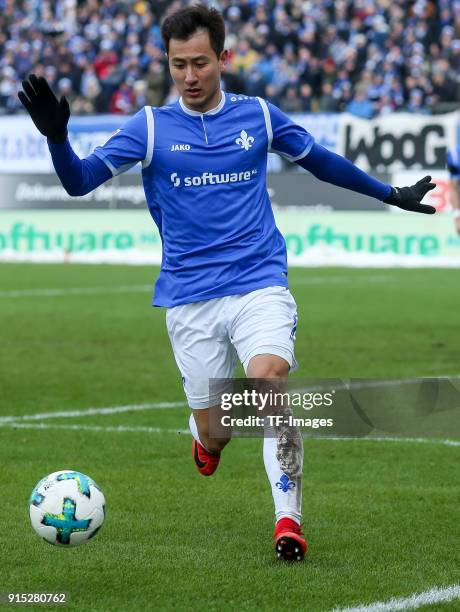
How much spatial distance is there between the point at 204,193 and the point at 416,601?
1911 mm

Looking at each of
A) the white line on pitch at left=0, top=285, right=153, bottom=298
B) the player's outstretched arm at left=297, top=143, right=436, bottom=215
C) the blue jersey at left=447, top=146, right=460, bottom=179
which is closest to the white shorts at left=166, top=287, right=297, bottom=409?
the player's outstretched arm at left=297, top=143, right=436, bottom=215

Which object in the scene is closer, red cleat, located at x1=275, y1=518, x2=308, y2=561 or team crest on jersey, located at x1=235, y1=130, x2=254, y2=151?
red cleat, located at x1=275, y1=518, x2=308, y2=561

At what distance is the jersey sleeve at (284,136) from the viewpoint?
5.75m

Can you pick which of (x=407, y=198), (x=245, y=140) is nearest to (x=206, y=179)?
(x=245, y=140)

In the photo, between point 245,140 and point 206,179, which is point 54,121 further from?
point 245,140

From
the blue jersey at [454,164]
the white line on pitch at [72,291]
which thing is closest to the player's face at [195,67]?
the blue jersey at [454,164]

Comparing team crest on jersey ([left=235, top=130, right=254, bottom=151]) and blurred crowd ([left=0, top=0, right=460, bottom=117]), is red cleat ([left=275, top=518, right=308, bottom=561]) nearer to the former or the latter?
team crest on jersey ([left=235, top=130, right=254, bottom=151])

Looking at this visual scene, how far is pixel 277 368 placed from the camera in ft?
17.4

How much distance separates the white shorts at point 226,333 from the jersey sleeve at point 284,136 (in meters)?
0.64

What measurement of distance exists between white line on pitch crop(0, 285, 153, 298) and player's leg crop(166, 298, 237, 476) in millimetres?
12671

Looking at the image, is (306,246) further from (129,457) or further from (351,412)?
(351,412)

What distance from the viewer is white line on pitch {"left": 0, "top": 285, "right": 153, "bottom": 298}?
60.2ft

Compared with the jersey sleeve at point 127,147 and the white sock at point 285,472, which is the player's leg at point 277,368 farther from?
the jersey sleeve at point 127,147

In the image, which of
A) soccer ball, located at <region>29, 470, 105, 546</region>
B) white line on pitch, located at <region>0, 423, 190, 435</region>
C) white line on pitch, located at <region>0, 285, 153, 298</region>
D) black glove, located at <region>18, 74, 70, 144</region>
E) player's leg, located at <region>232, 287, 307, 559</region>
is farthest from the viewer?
white line on pitch, located at <region>0, 285, 153, 298</region>
